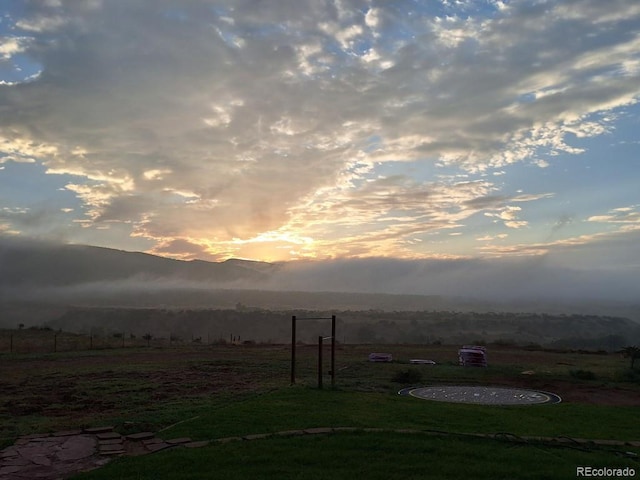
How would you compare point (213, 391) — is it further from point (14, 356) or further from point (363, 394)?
point (14, 356)

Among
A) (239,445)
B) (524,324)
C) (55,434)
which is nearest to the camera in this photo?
(239,445)

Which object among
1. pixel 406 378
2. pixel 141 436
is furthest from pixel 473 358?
pixel 141 436

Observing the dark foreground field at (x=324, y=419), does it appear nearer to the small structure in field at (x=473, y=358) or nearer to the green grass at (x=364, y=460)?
the green grass at (x=364, y=460)

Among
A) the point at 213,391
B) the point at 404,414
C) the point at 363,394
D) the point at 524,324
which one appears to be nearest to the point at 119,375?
the point at 213,391

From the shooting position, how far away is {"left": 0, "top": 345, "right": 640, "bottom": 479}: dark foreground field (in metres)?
6.33

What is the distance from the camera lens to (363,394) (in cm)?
1248

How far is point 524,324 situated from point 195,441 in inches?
3024

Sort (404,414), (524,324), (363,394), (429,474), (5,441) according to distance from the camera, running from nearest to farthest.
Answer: (429,474), (5,441), (404,414), (363,394), (524,324)

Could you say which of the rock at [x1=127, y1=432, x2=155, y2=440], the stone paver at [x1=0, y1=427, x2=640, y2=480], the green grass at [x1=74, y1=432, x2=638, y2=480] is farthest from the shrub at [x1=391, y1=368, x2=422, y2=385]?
the rock at [x1=127, y1=432, x2=155, y2=440]
